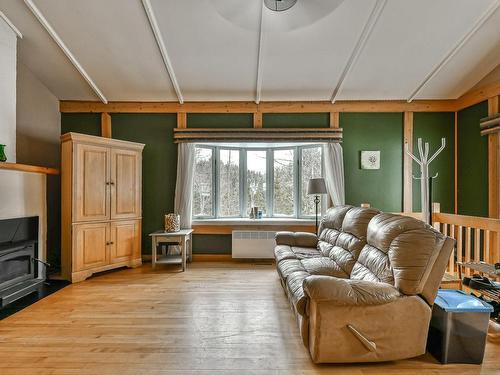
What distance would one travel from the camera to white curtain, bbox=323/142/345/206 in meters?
4.39

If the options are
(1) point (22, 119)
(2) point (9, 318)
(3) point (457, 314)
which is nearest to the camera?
(3) point (457, 314)

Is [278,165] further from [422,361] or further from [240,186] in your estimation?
[422,361]

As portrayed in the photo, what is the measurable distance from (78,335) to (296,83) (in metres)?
3.95

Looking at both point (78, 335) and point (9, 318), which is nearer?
point (78, 335)

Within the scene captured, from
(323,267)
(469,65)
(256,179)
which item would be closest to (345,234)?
(323,267)

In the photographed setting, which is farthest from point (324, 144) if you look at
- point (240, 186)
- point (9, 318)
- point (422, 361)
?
point (9, 318)

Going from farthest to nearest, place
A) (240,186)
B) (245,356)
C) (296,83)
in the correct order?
(240,186) → (296,83) → (245,356)

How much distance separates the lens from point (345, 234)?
2.88m

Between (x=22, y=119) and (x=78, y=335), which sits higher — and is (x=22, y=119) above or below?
above

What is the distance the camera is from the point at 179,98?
171 inches

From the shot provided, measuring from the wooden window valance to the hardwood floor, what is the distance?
2.26m

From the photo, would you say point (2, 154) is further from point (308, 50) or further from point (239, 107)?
point (308, 50)

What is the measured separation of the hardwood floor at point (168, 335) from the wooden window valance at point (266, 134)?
2.26 m

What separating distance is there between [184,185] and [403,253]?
3401 mm
